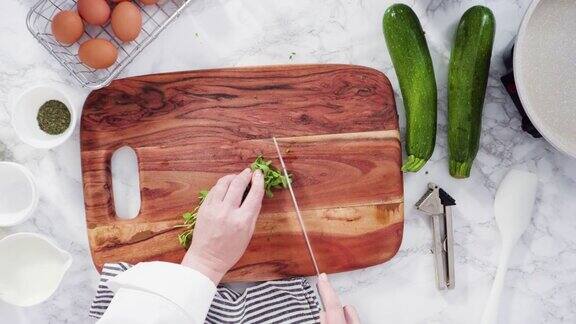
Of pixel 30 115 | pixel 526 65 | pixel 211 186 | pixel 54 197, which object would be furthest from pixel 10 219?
pixel 526 65

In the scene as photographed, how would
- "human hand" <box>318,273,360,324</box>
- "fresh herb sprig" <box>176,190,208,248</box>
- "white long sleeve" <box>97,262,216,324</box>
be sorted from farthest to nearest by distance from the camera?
1. "fresh herb sprig" <box>176,190,208,248</box>
2. "human hand" <box>318,273,360,324</box>
3. "white long sleeve" <box>97,262,216,324</box>

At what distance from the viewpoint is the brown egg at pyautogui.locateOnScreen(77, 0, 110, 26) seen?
1455 millimetres

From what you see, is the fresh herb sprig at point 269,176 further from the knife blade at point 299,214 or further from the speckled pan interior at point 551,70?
the speckled pan interior at point 551,70

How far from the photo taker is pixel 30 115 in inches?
60.4

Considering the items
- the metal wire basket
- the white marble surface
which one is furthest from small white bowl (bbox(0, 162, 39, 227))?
the metal wire basket

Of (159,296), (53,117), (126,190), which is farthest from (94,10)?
(159,296)

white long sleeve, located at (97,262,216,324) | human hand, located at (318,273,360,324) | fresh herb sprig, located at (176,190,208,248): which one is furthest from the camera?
fresh herb sprig, located at (176,190,208,248)

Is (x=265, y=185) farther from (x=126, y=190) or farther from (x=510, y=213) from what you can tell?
(x=510, y=213)

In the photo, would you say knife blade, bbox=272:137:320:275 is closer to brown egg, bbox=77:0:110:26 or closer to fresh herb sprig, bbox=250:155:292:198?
fresh herb sprig, bbox=250:155:292:198

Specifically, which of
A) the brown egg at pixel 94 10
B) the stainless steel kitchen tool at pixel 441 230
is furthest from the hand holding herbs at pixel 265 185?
the brown egg at pixel 94 10

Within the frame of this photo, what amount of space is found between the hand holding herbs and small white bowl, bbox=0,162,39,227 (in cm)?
38

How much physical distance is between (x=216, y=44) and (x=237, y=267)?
56 cm

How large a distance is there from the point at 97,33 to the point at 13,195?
1.50 ft

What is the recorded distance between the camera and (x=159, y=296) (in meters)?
1.32
